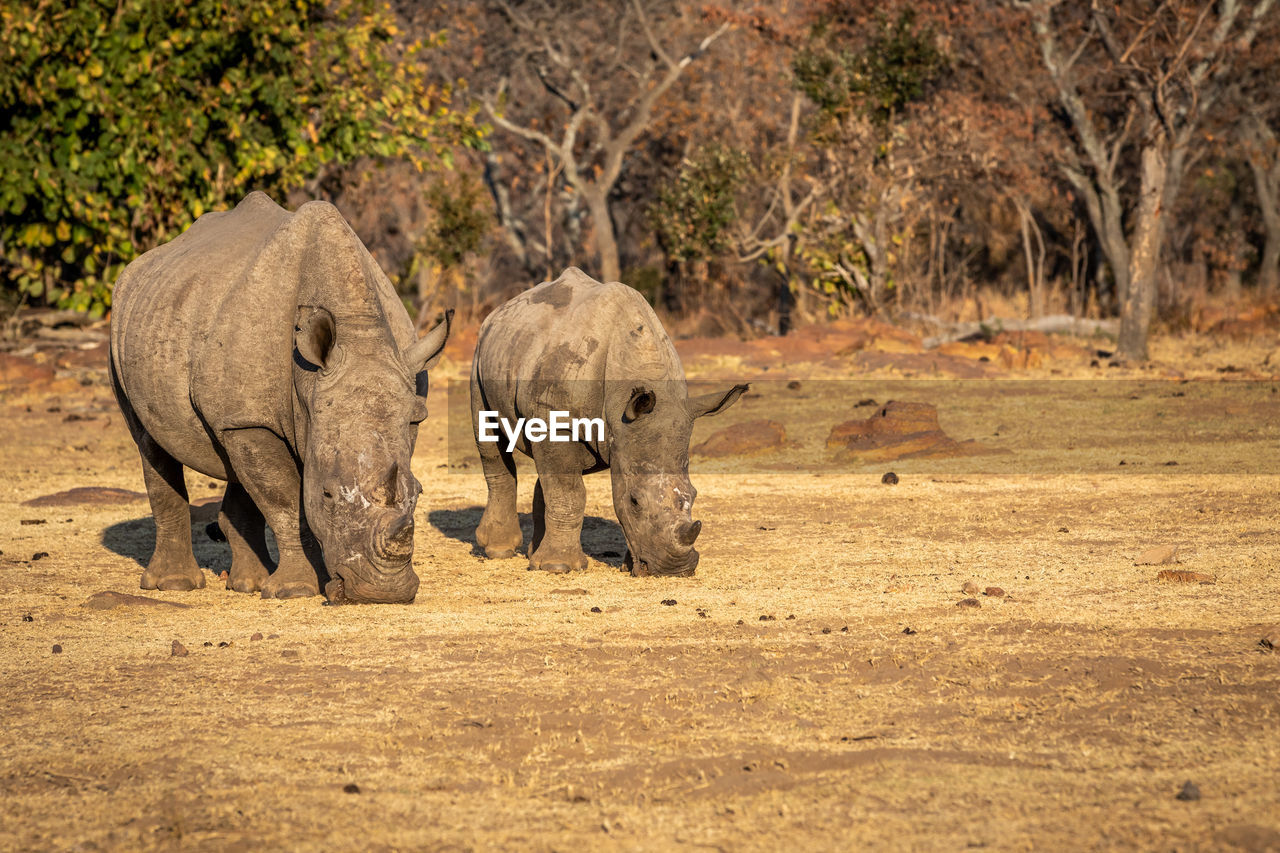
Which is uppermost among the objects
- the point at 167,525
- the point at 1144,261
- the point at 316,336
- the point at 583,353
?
the point at 1144,261

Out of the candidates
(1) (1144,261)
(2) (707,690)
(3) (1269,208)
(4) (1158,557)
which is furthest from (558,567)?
(3) (1269,208)

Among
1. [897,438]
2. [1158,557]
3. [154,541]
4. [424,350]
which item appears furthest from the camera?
[897,438]

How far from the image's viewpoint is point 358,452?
7.34m

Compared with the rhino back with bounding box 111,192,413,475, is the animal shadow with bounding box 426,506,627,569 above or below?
below

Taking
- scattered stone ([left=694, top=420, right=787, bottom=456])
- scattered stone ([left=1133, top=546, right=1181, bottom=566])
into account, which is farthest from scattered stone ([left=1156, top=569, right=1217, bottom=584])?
scattered stone ([left=694, top=420, right=787, bottom=456])

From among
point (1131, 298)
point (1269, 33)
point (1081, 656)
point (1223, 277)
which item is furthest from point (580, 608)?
point (1223, 277)

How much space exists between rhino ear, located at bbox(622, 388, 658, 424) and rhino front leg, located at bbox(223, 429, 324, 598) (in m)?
1.98

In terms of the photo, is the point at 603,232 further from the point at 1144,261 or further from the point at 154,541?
the point at 154,541

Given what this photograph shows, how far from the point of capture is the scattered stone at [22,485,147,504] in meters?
12.4

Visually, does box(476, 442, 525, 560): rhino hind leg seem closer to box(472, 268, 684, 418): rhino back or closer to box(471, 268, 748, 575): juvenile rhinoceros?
box(471, 268, 748, 575): juvenile rhinoceros

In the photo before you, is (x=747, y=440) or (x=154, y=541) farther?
(x=747, y=440)

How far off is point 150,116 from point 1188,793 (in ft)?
54.9

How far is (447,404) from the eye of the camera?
1930cm

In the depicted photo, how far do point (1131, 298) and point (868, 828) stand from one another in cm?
1844
